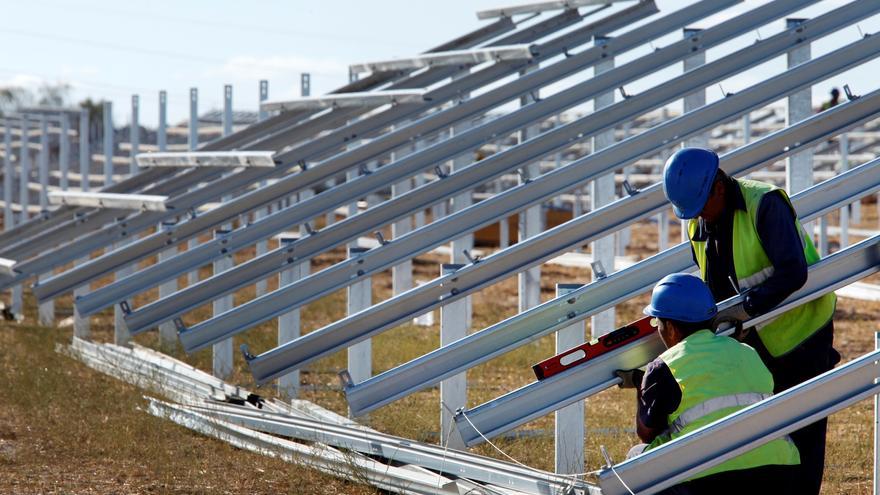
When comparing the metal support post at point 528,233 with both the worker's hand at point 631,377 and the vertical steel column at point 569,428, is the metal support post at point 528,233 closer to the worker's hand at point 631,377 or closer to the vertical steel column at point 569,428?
the vertical steel column at point 569,428

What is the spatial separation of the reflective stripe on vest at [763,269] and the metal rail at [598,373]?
0.09m

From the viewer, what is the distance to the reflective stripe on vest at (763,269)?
4730 millimetres

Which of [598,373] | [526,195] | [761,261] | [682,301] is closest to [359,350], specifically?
[526,195]

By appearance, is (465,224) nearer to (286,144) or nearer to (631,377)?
(631,377)

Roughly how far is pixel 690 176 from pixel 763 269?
419 mm

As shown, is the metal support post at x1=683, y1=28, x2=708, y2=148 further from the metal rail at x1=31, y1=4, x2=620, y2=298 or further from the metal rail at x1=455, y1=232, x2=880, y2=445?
the metal rail at x1=455, y1=232, x2=880, y2=445

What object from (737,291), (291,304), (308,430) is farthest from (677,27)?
(737,291)

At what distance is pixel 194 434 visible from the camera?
7316mm

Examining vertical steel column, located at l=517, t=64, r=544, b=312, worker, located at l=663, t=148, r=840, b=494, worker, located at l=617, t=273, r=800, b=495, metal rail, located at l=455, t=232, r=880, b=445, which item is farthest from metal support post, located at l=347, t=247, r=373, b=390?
worker, located at l=617, t=273, r=800, b=495

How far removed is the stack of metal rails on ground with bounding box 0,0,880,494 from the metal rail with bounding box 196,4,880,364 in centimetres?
1

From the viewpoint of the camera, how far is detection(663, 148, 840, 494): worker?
4.62 m

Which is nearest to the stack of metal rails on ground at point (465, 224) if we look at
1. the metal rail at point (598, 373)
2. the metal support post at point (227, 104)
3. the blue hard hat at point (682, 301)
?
the metal rail at point (598, 373)

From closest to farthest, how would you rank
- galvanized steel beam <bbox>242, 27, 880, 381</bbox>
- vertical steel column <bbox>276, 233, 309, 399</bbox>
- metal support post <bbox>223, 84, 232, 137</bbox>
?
galvanized steel beam <bbox>242, 27, 880, 381</bbox>
vertical steel column <bbox>276, 233, 309, 399</bbox>
metal support post <bbox>223, 84, 232, 137</bbox>

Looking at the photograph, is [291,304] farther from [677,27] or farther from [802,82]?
[677,27]
